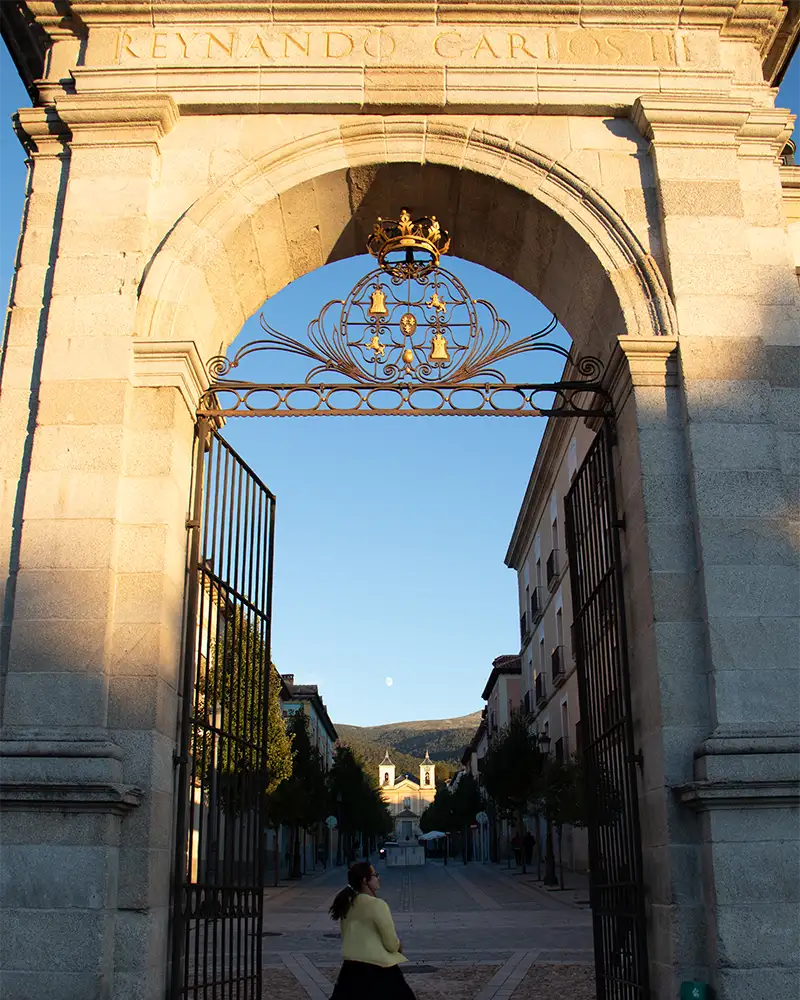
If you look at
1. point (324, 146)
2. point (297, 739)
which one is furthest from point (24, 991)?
point (297, 739)

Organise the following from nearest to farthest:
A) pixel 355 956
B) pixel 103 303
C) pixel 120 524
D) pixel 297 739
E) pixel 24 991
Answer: pixel 24 991, pixel 355 956, pixel 120 524, pixel 103 303, pixel 297 739

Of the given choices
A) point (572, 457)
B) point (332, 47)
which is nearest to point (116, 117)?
point (332, 47)

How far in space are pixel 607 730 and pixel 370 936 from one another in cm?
227

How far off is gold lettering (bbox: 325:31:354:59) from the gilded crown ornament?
1.30 m

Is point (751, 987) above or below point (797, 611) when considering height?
below

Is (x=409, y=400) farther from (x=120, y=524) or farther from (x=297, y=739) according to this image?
(x=297, y=739)

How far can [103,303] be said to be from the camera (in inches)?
300

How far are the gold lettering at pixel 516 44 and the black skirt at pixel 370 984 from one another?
270 inches

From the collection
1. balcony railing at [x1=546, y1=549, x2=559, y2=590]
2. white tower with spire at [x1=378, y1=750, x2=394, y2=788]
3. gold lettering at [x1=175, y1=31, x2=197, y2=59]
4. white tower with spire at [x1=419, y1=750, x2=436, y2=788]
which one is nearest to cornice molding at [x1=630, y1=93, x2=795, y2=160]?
gold lettering at [x1=175, y1=31, x2=197, y2=59]

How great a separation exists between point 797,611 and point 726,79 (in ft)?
14.3

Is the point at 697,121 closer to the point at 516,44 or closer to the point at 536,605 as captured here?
the point at 516,44

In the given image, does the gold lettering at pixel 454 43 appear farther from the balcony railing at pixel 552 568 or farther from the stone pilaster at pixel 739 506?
the balcony railing at pixel 552 568

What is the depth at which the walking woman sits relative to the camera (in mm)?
6566

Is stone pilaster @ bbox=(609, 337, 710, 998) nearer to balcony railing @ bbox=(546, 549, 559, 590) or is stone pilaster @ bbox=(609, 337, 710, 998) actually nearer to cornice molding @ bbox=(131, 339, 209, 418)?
cornice molding @ bbox=(131, 339, 209, 418)
